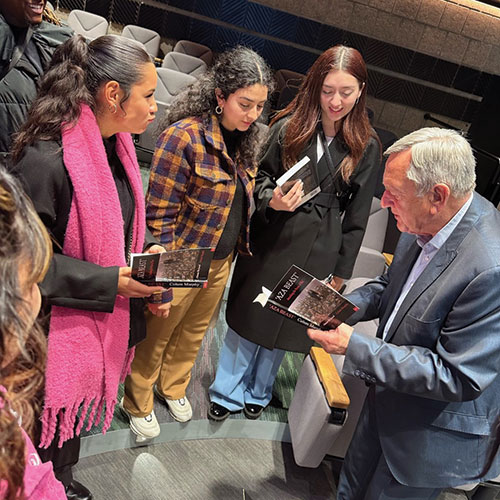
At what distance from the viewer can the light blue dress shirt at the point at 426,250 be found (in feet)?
5.40

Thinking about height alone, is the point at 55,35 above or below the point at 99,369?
above

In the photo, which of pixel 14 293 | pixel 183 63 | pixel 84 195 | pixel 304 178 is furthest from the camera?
pixel 183 63

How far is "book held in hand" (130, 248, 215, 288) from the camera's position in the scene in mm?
1616

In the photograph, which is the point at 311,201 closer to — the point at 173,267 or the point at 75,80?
the point at 173,267

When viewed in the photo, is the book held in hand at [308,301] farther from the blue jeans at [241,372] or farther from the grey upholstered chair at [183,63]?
the grey upholstered chair at [183,63]

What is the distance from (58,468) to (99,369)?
434mm

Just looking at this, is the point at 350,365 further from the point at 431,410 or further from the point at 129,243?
the point at 129,243

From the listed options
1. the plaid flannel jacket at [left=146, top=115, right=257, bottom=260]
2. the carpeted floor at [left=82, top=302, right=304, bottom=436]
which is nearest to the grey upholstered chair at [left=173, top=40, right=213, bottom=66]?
the carpeted floor at [left=82, top=302, right=304, bottom=436]

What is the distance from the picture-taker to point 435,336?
167 cm

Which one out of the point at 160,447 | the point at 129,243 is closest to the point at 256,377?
the point at 160,447

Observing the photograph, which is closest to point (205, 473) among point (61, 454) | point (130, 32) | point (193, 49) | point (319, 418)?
point (319, 418)

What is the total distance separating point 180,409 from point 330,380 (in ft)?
2.84

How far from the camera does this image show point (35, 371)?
822mm

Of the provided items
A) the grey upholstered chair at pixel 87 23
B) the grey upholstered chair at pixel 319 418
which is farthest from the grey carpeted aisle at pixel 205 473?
the grey upholstered chair at pixel 87 23
